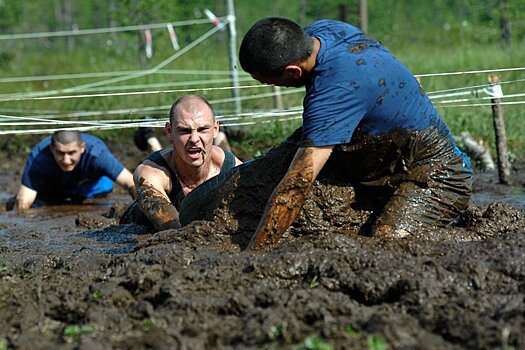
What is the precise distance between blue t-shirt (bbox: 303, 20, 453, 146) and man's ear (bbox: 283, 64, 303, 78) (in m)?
0.10

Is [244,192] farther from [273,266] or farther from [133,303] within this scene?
[133,303]

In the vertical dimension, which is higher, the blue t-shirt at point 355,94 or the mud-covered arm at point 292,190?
the blue t-shirt at point 355,94

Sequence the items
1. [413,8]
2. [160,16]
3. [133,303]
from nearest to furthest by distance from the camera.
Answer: [133,303]
[160,16]
[413,8]

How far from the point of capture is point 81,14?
54.4m

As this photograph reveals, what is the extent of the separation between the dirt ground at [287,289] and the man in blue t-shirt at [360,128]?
185mm

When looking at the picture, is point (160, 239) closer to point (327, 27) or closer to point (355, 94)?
point (355, 94)

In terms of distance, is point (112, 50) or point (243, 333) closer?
point (243, 333)

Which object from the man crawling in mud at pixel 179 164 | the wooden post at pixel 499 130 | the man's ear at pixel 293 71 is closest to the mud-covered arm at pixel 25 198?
the man crawling in mud at pixel 179 164

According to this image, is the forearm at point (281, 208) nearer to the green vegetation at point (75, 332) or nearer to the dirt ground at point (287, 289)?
the dirt ground at point (287, 289)

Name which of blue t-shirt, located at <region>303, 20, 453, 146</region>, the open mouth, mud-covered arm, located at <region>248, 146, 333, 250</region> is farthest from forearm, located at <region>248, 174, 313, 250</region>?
the open mouth

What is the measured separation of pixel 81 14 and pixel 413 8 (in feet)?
71.3

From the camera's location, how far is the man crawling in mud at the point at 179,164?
21.8ft

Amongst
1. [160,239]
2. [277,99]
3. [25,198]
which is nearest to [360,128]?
[160,239]

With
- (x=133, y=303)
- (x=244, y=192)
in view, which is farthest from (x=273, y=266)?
(x=244, y=192)
